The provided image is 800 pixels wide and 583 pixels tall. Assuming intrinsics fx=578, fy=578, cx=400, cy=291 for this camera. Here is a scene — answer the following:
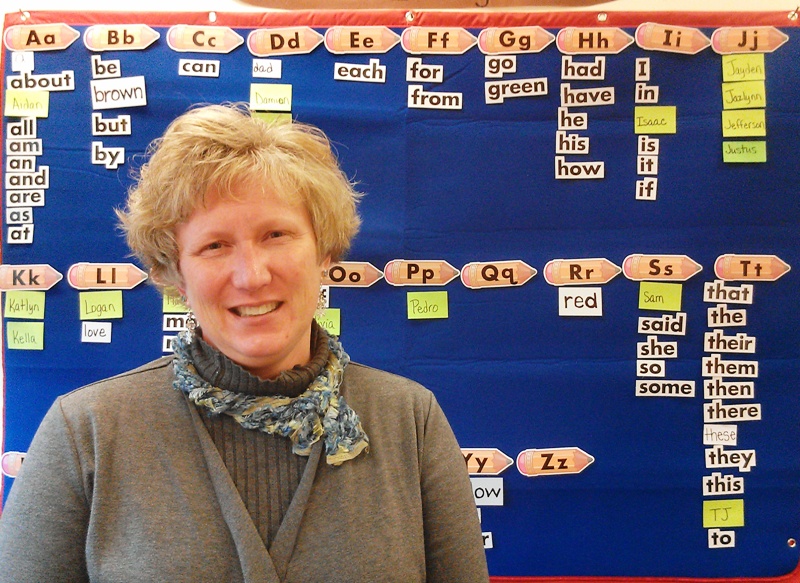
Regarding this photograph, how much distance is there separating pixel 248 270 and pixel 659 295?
1.36 meters

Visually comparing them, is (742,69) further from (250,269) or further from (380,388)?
(250,269)

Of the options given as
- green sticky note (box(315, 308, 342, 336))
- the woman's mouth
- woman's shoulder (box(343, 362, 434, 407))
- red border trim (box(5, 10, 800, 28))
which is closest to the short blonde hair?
the woman's mouth

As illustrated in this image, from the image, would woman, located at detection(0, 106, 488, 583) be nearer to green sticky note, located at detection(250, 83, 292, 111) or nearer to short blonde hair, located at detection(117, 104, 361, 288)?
short blonde hair, located at detection(117, 104, 361, 288)

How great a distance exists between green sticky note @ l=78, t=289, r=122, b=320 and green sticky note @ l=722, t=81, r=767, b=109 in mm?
1969

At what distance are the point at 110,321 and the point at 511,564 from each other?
1.44m

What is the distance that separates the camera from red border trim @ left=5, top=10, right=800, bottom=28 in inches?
69.6

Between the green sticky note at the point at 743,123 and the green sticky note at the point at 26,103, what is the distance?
6.82ft

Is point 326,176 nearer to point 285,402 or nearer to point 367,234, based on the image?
point 285,402

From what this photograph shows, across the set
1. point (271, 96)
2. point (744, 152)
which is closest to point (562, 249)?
point (744, 152)

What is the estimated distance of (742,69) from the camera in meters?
1.78

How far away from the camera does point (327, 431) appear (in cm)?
91

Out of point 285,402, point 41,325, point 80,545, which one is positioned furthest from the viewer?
point 41,325

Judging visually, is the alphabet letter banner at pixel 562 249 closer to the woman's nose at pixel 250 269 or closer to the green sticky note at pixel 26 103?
the green sticky note at pixel 26 103

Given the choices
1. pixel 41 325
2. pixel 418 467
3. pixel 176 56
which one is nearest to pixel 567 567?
pixel 418 467
